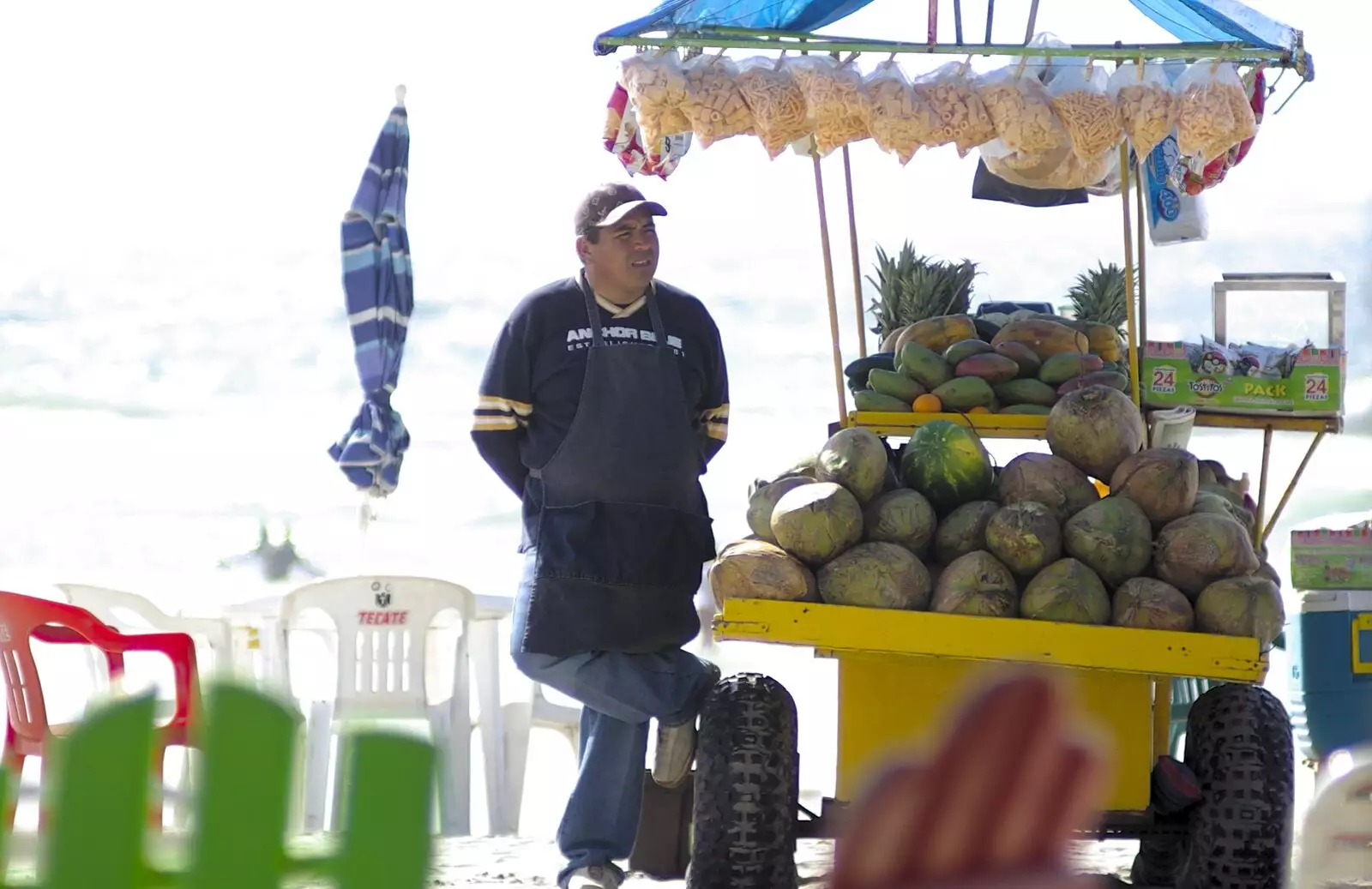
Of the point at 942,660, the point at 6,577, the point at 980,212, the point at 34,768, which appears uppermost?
the point at 980,212

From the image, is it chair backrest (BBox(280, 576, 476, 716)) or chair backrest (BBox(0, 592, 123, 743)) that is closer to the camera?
chair backrest (BBox(0, 592, 123, 743))

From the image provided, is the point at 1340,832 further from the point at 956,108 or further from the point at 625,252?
the point at 956,108

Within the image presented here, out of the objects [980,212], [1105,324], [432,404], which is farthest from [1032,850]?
[980,212]

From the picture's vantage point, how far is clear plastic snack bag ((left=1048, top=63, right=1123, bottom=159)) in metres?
4.79

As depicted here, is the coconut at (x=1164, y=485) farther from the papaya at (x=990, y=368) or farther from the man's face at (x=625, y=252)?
the man's face at (x=625, y=252)

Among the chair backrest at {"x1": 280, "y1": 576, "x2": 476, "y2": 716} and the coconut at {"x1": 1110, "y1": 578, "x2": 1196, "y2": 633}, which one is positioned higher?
the coconut at {"x1": 1110, "y1": 578, "x2": 1196, "y2": 633}

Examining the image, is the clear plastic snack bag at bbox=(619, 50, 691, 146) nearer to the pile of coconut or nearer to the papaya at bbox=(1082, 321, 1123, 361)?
the pile of coconut

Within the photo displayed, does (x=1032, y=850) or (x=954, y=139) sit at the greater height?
(x=954, y=139)

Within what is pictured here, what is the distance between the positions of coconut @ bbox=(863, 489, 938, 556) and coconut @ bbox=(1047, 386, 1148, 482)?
19.7 inches

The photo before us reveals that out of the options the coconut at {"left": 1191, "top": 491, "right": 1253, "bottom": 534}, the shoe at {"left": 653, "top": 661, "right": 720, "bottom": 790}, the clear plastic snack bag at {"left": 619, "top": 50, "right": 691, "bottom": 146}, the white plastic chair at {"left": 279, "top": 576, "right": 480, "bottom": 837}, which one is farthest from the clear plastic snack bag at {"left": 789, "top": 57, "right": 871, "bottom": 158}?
the white plastic chair at {"left": 279, "top": 576, "right": 480, "bottom": 837}

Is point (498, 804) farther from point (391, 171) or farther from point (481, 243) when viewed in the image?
point (481, 243)

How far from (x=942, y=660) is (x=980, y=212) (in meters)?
27.1

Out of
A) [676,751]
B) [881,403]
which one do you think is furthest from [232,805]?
[881,403]

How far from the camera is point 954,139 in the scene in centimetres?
493
